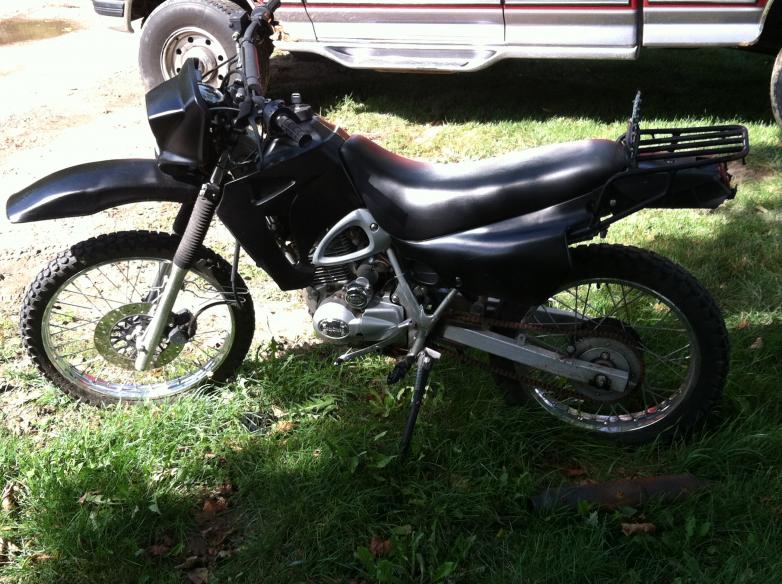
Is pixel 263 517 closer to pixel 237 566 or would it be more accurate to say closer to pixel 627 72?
pixel 237 566

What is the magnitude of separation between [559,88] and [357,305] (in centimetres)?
474

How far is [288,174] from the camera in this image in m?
2.72

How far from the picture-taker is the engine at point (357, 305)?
2.89 m

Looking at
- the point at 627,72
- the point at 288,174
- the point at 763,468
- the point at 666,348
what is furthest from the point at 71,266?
the point at 627,72

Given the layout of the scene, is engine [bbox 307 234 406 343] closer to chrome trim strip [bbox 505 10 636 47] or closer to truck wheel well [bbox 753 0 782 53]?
chrome trim strip [bbox 505 10 636 47]

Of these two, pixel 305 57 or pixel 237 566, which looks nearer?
pixel 237 566

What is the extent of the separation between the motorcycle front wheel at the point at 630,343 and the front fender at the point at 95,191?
1364 mm

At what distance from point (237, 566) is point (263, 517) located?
0.75 ft

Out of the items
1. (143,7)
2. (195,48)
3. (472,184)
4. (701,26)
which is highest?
(143,7)

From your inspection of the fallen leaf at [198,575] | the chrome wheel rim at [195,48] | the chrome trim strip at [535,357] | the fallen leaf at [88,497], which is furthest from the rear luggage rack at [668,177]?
the chrome wheel rim at [195,48]

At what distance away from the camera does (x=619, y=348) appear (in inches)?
115

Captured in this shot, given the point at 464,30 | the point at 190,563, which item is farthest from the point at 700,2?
the point at 190,563

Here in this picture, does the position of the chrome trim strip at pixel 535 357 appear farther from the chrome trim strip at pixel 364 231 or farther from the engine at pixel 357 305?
the chrome trim strip at pixel 364 231

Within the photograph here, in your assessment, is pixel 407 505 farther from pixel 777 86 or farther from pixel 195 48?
pixel 195 48
